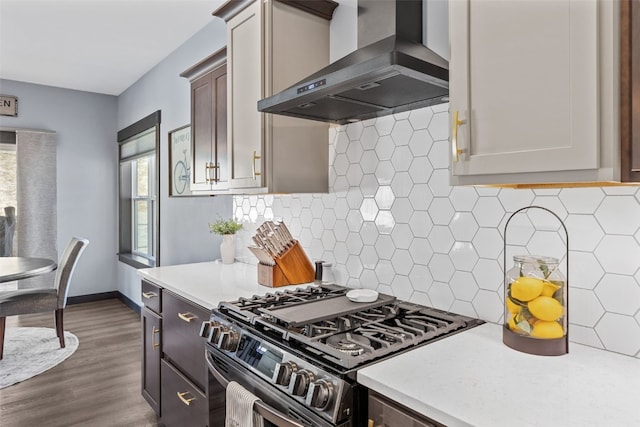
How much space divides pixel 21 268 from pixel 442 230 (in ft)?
10.7

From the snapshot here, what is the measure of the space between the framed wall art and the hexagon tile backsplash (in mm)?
1523

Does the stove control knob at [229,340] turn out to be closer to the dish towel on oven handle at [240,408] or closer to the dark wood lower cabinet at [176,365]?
the dish towel on oven handle at [240,408]

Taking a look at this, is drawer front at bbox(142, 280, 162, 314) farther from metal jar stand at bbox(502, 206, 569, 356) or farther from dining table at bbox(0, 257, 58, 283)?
metal jar stand at bbox(502, 206, 569, 356)

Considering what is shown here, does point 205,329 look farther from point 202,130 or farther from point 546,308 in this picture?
point 202,130

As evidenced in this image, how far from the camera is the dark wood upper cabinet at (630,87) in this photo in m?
0.87

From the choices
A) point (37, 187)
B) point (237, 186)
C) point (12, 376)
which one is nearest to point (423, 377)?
point (237, 186)

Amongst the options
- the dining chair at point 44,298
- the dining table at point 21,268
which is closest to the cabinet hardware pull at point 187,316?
the dining table at point 21,268

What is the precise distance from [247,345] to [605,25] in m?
1.38

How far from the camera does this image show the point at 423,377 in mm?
1045

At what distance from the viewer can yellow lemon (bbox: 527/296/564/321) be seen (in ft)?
3.82

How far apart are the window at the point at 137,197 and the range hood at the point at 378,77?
339 centimetres

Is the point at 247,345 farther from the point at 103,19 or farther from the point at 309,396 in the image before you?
the point at 103,19

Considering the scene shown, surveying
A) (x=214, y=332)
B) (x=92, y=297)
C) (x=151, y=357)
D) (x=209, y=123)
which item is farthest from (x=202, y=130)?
(x=92, y=297)

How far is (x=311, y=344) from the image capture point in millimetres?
1238
